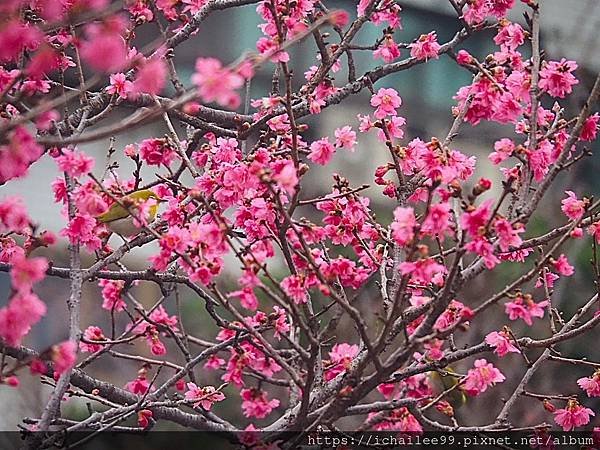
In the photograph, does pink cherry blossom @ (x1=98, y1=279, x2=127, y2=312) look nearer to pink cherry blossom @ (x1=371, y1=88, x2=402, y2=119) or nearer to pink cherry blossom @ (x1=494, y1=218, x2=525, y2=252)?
pink cherry blossom @ (x1=371, y1=88, x2=402, y2=119)

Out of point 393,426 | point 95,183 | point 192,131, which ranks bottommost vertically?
point 393,426

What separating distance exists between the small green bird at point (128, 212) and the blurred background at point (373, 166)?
126 cm

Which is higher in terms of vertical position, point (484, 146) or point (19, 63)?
point (484, 146)

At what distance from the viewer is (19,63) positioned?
3.68 ft

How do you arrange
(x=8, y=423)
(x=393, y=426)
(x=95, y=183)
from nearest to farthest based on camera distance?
(x=95, y=183) < (x=393, y=426) < (x=8, y=423)

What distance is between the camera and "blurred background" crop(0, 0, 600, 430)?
2623 millimetres

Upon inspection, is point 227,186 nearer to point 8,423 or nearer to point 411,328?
point 411,328

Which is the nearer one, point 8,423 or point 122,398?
point 122,398

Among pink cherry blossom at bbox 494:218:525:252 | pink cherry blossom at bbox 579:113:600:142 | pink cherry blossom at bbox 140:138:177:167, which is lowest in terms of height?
pink cherry blossom at bbox 494:218:525:252

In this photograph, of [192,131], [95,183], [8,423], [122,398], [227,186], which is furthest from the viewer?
[8,423]

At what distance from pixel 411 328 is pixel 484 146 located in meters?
2.48

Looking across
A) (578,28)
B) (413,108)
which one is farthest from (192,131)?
(578,28)

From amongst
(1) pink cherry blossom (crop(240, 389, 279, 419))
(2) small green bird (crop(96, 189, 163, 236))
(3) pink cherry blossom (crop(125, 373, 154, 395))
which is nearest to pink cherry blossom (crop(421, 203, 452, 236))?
(2) small green bird (crop(96, 189, 163, 236))

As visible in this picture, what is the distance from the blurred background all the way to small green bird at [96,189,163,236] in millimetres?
1260
